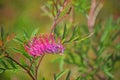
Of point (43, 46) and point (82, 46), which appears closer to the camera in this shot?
point (43, 46)

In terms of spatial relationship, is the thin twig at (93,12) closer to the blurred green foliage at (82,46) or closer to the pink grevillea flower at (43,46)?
the blurred green foliage at (82,46)

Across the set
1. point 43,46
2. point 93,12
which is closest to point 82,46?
point 93,12

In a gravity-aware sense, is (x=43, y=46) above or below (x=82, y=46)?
above

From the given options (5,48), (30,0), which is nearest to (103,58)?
(5,48)

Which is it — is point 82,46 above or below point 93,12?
below

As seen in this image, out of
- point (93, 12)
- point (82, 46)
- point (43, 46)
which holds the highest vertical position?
point (43, 46)

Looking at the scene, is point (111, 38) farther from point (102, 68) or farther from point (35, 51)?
point (35, 51)

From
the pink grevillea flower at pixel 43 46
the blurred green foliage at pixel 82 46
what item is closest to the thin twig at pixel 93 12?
the blurred green foliage at pixel 82 46

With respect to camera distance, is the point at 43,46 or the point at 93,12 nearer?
the point at 43,46

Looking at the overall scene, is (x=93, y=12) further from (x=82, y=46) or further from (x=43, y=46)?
(x=43, y=46)
